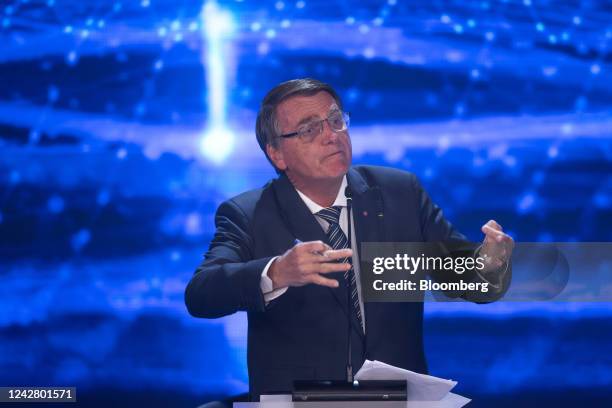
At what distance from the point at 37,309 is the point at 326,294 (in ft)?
4.60

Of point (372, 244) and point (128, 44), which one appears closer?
point (372, 244)

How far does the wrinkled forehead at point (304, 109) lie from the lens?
3.37 m

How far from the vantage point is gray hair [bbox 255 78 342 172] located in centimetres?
344

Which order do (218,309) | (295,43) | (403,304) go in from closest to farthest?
(218,309) < (403,304) < (295,43)

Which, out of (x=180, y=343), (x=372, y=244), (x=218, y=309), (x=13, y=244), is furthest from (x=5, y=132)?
(x=372, y=244)

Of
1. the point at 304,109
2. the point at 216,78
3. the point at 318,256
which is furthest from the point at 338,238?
→ the point at 216,78

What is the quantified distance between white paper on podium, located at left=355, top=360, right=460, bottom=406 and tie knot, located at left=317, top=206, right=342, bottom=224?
1055 mm

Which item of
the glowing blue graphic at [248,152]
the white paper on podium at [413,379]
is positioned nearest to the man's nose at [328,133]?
the glowing blue graphic at [248,152]

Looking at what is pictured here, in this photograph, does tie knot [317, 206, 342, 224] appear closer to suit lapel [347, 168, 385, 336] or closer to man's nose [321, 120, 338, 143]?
suit lapel [347, 168, 385, 336]

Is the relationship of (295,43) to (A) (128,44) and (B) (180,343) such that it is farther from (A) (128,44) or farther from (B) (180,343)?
(B) (180,343)

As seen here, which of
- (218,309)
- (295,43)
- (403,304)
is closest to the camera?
(218,309)

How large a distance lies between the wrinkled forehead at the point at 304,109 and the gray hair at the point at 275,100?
0.02 meters

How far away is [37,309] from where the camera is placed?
3.87 m

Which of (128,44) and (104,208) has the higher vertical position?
(128,44)
